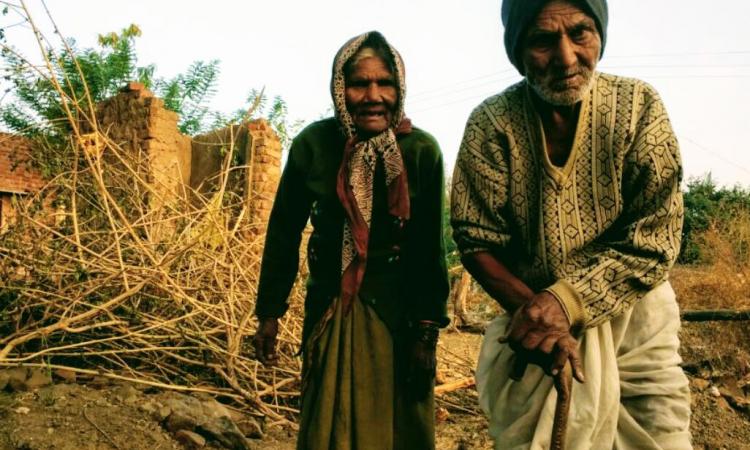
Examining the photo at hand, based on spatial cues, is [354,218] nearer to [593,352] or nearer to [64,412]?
[593,352]

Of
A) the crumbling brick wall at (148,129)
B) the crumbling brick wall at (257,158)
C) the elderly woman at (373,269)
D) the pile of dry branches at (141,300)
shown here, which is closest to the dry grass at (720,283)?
the crumbling brick wall at (257,158)

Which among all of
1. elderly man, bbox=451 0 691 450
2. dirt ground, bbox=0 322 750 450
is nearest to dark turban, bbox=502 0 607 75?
elderly man, bbox=451 0 691 450

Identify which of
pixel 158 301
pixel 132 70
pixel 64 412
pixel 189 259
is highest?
pixel 132 70

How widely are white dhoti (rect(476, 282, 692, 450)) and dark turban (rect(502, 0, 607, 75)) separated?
2.51 feet

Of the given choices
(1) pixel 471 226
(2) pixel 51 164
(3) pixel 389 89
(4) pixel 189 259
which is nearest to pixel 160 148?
(2) pixel 51 164

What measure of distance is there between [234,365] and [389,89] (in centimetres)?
300

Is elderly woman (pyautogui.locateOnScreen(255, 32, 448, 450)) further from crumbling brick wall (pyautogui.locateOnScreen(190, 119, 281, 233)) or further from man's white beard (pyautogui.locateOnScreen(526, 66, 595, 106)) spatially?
crumbling brick wall (pyautogui.locateOnScreen(190, 119, 281, 233))

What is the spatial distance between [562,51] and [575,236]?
1.67 feet

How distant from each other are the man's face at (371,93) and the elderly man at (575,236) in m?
0.51

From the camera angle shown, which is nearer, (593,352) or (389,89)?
(593,352)

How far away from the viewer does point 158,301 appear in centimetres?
490

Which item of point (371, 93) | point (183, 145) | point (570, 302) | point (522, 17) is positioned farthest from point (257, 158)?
point (570, 302)

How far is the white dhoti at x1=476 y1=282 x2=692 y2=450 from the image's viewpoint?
68.3 inches

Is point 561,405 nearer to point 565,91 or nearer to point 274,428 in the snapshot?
point 565,91
